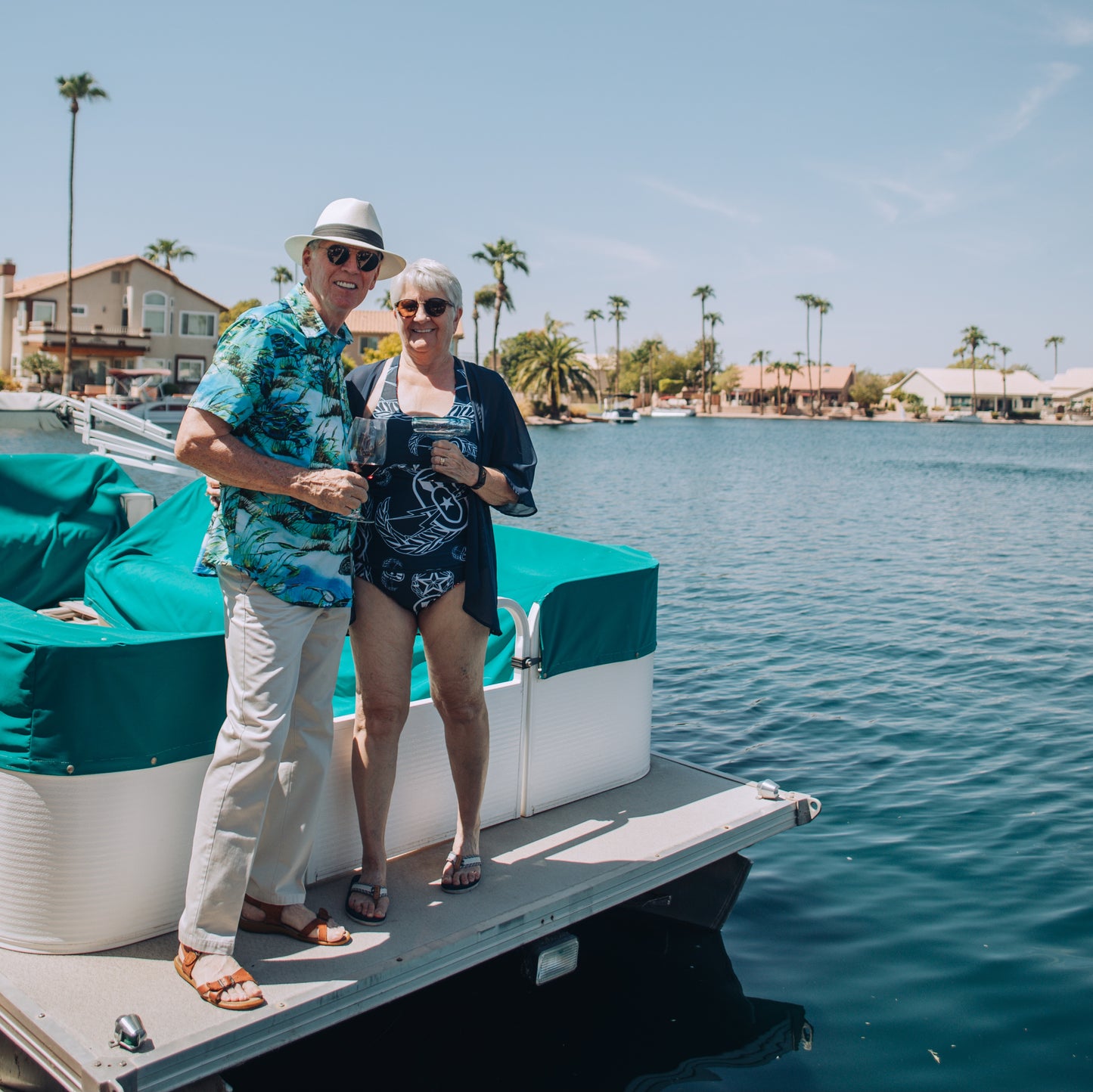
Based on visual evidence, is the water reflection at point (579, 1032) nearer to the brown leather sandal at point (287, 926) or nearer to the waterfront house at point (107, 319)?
the brown leather sandal at point (287, 926)

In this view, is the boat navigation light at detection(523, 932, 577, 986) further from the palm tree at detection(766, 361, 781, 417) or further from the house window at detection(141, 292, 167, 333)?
the palm tree at detection(766, 361, 781, 417)

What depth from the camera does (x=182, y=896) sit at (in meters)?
3.23

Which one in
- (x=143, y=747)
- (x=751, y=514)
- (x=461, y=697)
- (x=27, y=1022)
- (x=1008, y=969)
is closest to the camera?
(x=27, y=1022)

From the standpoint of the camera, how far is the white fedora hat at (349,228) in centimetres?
309

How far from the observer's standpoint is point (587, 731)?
4.43 meters

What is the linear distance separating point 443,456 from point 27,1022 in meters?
1.85

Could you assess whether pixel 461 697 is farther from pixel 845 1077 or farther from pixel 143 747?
pixel 845 1077

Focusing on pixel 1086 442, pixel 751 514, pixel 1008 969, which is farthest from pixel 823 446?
pixel 1008 969

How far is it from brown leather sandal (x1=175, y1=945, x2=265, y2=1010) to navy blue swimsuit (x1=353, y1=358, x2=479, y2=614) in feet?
3.74

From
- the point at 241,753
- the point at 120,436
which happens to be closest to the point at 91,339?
the point at 120,436

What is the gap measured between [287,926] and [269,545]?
1189 millimetres

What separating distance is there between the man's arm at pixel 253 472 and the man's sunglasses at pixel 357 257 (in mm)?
604

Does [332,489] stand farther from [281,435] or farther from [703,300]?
[703,300]

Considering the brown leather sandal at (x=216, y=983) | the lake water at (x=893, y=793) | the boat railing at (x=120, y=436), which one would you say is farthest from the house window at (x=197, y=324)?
the brown leather sandal at (x=216, y=983)
